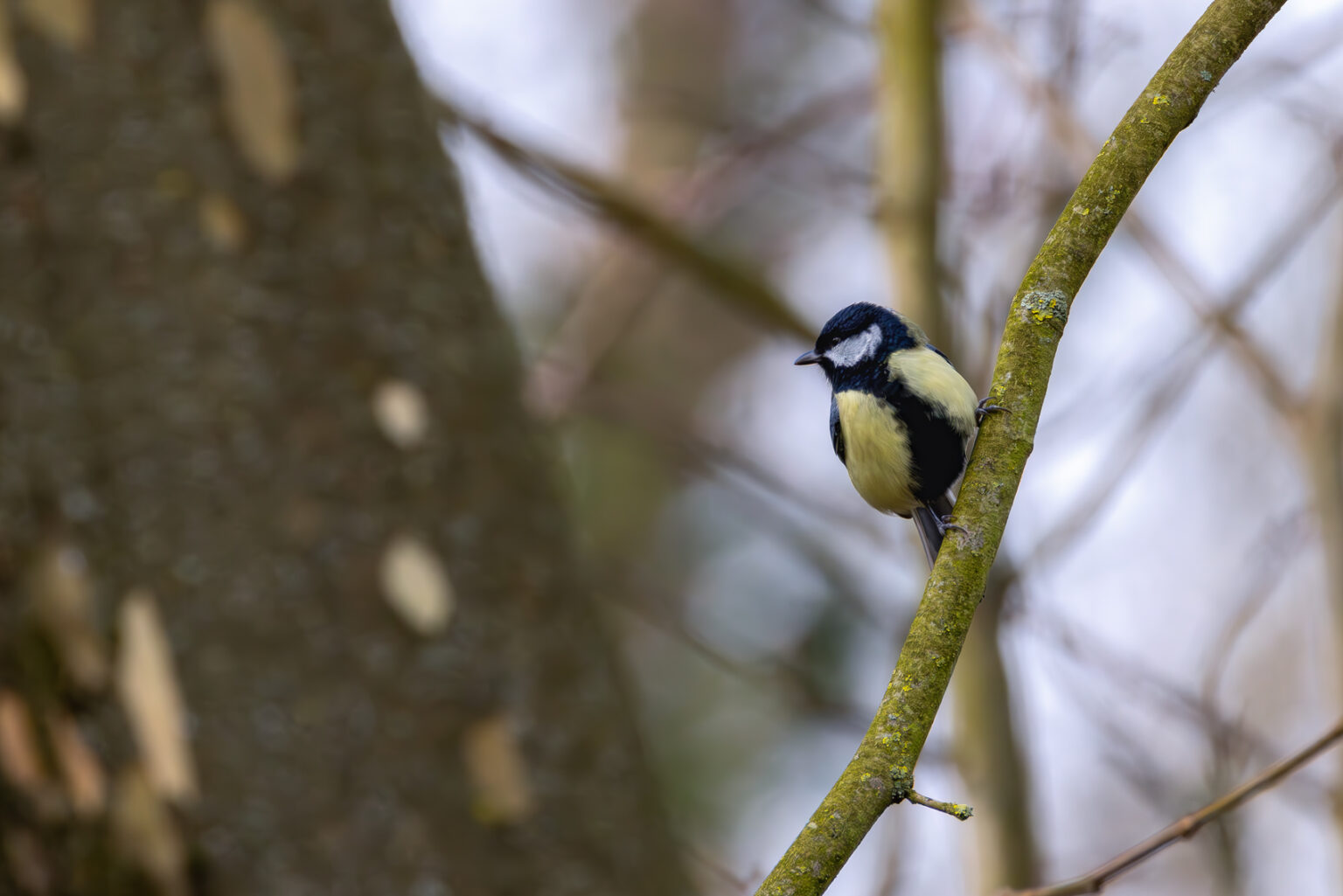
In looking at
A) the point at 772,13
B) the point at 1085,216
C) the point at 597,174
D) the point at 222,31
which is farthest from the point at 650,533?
the point at 1085,216

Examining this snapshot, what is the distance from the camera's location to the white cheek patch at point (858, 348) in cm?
223

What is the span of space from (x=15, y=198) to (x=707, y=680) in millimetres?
7206

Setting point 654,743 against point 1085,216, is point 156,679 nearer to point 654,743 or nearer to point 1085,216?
point 1085,216

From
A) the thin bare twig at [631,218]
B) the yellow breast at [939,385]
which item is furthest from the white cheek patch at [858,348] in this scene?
the thin bare twig at [631,218]

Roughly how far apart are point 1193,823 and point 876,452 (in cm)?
94

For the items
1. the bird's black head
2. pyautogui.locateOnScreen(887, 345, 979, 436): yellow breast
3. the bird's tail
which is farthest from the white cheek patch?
the bird's tail

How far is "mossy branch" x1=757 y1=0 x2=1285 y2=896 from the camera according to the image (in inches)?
48.1

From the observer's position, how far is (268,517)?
2.45 metres

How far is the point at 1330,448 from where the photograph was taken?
9.96 ft

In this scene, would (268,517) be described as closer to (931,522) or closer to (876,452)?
(876,452)

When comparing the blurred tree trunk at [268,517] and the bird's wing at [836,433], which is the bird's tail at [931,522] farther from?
the blurred tree trunk at [268,517]

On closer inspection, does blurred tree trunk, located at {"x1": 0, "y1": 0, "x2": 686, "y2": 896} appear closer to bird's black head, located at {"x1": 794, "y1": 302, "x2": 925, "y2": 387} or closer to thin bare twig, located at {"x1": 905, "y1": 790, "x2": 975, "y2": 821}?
bird's black head, located at {"x1": 794, "y1": 302, "x2": 925, "y2": 387}

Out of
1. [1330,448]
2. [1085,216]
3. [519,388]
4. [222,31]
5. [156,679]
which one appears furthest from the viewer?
[1330,448]

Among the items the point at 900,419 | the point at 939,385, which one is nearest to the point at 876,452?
the point at 900,419
